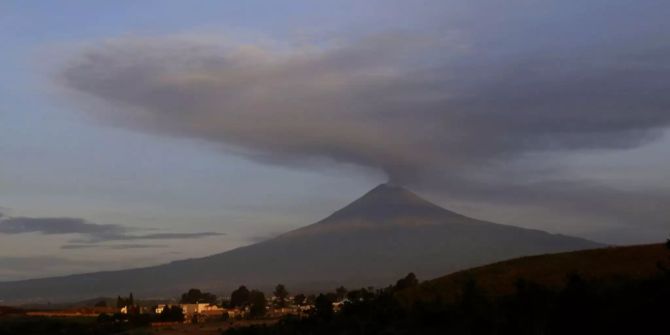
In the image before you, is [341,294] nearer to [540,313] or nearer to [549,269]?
[549,269]

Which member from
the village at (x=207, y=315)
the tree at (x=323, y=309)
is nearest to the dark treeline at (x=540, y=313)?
the tree at (x=323, y=309)

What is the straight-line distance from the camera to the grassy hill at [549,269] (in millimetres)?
43853

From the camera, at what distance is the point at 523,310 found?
75.9 feet

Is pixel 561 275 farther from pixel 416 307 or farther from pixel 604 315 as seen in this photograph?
pixel 604 315

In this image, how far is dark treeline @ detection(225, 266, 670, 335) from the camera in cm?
1902

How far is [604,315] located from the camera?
20094mm

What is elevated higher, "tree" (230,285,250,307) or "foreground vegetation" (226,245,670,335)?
"tree" (230,285,250,307)

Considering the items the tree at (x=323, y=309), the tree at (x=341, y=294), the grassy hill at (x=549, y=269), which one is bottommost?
the tree at (x=323, y=309)

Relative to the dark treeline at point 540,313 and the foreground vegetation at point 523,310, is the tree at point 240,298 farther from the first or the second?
the dark treeline at point 540,313

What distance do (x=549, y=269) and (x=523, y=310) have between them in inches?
1058

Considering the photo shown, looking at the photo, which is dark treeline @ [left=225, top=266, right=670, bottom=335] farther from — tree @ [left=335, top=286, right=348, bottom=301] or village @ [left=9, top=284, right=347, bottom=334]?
tree @ [left=335, top=286, right=348, bottom=301]

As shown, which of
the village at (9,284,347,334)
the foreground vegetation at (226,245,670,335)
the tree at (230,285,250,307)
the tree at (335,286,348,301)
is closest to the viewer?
the foreground vegetation at (226,245,670,335)

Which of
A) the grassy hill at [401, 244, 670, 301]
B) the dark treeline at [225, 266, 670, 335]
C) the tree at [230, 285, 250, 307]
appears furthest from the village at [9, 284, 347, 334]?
the dark treeline at [225, 266, 670, 335]

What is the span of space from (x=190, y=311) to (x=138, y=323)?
2920cm
